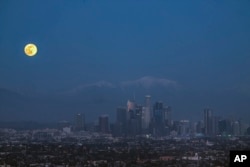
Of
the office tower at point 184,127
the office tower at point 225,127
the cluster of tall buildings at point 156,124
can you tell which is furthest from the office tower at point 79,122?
the office tower at point 225,127

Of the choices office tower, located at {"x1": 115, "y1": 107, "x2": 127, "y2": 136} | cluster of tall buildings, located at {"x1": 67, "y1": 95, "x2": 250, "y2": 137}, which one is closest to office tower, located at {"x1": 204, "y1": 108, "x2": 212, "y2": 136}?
cluster of tall buildings, located at {"x1": 67, "y1": 95, "x2": 250, "y2": 137}

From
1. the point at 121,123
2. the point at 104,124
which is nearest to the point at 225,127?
the point at 121,123

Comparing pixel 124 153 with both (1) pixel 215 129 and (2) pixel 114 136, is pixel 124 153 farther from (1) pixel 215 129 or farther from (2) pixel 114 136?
(1) pixel 215 129

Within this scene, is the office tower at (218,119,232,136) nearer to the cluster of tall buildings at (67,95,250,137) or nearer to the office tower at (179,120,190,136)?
the cluster of tall buildings at (67,95,250,137)

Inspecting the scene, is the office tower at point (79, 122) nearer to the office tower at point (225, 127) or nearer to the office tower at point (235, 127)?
the office tower at point (225, 127)

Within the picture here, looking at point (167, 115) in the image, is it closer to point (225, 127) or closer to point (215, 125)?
point (215, 125)

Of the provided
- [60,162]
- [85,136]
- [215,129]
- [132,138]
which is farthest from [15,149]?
[215,129]
